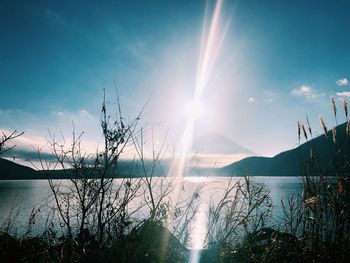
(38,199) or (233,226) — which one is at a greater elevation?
(233,226)

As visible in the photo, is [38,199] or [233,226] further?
[38,199]

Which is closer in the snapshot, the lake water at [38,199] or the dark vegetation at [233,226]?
the dark vegetation at [233,226]

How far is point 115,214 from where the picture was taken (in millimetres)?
4395

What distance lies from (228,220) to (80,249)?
6.72 feet

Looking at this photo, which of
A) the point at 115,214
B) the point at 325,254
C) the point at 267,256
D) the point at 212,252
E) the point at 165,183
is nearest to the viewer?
the point at 267,256

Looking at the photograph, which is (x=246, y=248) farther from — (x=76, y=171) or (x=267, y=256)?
(x=76, y=171)

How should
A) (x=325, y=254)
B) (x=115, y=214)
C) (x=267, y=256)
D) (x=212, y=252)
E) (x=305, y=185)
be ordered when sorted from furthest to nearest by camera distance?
(x=115, y=214) → (x=305, y=185) → (x=212, y=252) → (x=325, y=254) → (x=267, y=256)

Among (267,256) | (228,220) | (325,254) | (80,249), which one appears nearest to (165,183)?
(228,220)

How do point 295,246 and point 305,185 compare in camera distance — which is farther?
point 305,185

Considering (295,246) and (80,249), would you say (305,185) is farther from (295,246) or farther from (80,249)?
(80,249)

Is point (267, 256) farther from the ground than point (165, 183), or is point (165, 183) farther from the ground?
point (165, 183)

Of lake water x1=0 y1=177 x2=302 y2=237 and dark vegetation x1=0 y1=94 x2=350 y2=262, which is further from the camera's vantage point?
lake water x1=0 y1=177 x2=302 y2=237


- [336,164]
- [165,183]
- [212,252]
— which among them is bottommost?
[212,252]

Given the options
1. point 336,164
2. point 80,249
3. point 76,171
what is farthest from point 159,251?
point 336,164
